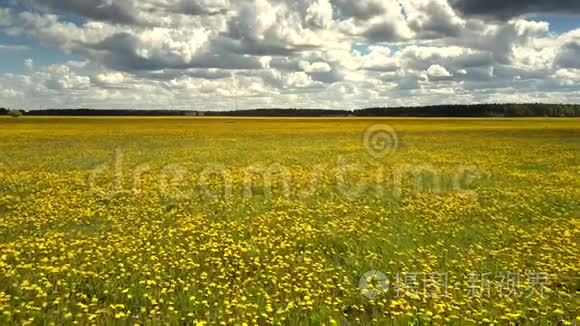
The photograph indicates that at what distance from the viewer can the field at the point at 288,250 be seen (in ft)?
23.6

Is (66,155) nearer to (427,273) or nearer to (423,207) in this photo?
(423,207)

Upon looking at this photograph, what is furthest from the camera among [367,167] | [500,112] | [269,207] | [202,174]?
[500,112]

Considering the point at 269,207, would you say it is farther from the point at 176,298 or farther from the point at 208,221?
the point at 176,298

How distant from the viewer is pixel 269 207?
14836 millimetres

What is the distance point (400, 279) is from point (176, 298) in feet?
12.4

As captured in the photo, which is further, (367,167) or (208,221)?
(367,167)

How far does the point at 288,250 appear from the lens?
10.2 m

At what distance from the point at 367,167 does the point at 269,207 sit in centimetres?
1192

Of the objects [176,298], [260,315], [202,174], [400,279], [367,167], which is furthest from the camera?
[367,167]

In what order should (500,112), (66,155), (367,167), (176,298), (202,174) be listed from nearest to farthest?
(176,298) → (202,174) → (367,167) → (66,155) → (500,112)

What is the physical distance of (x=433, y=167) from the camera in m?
26.0

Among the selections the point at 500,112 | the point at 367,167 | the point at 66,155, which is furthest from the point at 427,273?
the point at 500,112

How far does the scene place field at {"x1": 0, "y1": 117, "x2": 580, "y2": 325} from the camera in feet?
23.6

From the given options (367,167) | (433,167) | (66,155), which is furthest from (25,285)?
(66,155)
